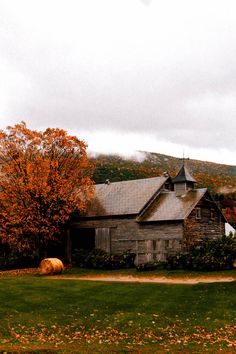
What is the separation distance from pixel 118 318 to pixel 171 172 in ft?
399

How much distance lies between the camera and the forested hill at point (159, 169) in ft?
366

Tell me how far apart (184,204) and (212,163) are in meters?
152

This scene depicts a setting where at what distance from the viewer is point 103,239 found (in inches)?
1764

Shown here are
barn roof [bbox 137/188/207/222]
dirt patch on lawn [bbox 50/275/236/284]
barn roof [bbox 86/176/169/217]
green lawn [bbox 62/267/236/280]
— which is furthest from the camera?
barn roof [bbox 86/176/169/217]

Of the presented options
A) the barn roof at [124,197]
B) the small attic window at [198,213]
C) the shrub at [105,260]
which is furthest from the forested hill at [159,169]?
the small attic window at [198,213]

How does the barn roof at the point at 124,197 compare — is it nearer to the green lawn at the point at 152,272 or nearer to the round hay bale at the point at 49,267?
the green lawn at the point at 152,272

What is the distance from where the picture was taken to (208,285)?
996 inches

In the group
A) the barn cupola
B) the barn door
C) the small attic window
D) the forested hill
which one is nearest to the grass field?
the small attic window

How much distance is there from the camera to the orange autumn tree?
40.7m

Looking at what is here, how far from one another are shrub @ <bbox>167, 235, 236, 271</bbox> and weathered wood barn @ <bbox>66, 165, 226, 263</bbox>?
353cm

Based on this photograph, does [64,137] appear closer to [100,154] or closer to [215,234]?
[215,234]

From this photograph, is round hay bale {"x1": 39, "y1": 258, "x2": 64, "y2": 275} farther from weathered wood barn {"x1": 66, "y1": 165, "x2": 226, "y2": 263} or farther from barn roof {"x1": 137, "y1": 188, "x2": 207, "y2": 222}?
barn roof {"x1": 137, "y1": 188, "x2": 207, "y2": 222}

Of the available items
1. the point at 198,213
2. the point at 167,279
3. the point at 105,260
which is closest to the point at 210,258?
the point at 167,279

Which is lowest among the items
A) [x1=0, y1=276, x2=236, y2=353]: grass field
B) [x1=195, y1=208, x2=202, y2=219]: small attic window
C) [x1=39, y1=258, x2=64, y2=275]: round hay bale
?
[x1=0, y1=276, x2=236, y2=353]: grass field
